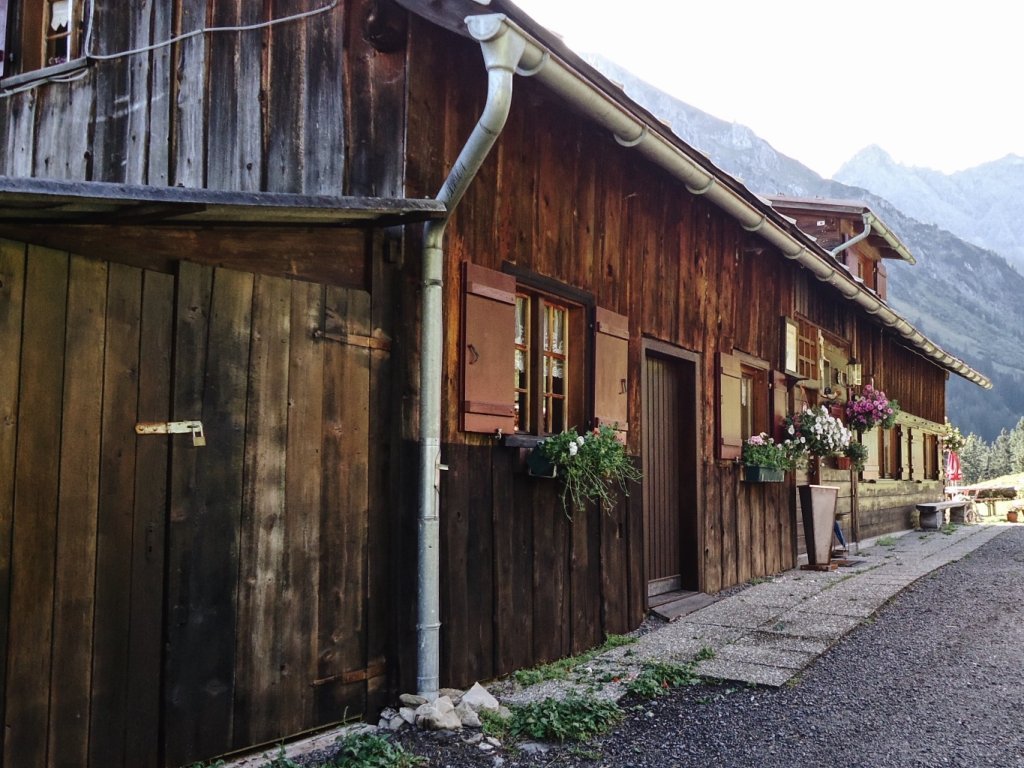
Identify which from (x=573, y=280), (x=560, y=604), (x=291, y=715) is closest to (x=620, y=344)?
(x=573, y=280)

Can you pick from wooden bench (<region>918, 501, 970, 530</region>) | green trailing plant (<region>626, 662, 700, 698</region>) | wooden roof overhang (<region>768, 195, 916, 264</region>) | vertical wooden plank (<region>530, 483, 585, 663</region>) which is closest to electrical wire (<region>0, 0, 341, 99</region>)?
vertical wooden plank (<region>530, 483, 585, 663</region>)

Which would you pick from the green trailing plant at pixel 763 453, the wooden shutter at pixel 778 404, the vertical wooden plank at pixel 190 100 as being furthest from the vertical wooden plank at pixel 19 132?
the wooden shutter at pixel 778 404

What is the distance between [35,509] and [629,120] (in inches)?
151

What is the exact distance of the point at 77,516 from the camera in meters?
3.16

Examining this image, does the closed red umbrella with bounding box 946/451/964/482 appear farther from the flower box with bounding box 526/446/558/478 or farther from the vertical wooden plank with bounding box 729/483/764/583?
the flower box with bounding box 526/446/558/478

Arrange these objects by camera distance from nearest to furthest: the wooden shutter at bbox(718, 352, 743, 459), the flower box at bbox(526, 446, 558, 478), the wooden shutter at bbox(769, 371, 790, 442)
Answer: the flower box at bbox(526, 446, 558, 478) < the wooden shutter at bbox(718, 352, 743, 459) < the wooden shutter at bbox(769, 371, 790, 442)

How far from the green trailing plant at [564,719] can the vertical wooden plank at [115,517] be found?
1.70 metres

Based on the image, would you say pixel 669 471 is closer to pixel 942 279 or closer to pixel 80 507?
pixel 80 507

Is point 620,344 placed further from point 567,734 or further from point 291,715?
point 291,715

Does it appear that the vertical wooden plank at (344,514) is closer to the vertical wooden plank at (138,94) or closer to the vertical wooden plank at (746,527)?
the vertical wooden plank at (138,94)

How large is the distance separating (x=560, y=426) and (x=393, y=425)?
1.73 metres

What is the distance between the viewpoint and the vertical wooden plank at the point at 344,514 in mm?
4008

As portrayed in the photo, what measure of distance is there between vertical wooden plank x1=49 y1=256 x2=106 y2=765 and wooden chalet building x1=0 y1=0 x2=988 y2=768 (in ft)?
0.03

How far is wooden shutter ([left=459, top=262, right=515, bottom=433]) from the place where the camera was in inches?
187
